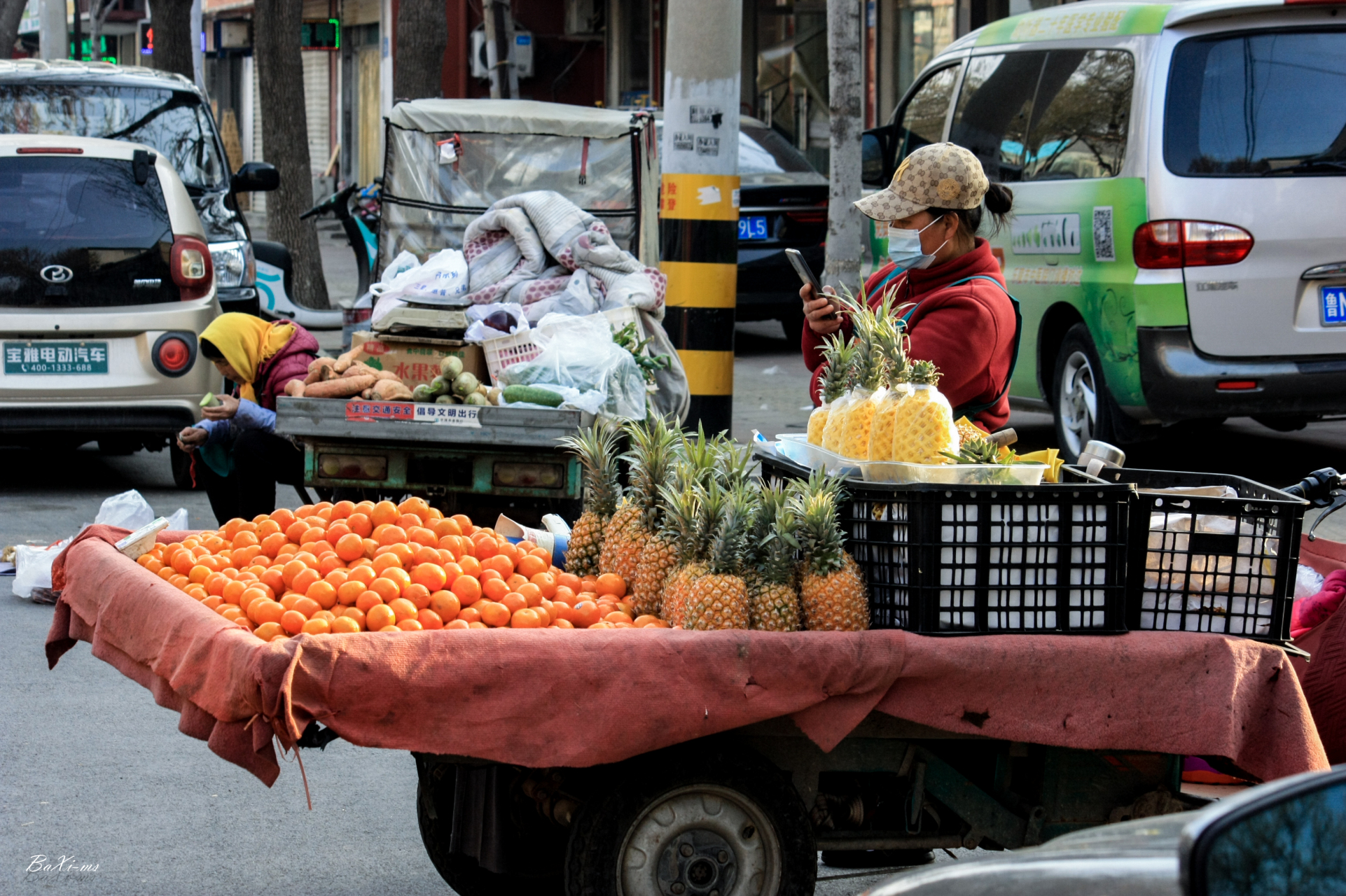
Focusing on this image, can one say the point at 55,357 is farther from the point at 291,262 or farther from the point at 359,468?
the point at 291,262

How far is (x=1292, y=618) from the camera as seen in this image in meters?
3.76

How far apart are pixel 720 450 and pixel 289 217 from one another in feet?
40.4

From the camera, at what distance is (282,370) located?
21.2 ft

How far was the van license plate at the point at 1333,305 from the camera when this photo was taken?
720 centimetres

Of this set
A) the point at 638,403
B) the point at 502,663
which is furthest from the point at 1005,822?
the point at 638,403

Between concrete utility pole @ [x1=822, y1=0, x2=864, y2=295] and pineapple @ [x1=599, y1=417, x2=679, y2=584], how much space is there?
7251 mm

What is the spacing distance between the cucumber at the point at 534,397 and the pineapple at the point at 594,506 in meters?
2.22

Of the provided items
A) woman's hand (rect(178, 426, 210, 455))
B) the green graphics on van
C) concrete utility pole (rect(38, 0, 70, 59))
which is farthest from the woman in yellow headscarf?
concrete utility pole (rect(38, 0, 70, 59))

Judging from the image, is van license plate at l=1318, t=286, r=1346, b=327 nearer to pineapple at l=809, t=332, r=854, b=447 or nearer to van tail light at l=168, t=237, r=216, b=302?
pineapple at l=809, t=332, r=854, b=447

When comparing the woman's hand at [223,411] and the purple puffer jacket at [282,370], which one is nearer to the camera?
the woman's hand at [223,411]

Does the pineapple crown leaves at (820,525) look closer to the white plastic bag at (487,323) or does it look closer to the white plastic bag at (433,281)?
the white plastic bag at (487,323)

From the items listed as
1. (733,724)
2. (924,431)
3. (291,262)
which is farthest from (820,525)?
(291,262)

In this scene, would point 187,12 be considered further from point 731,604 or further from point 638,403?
point 731,604

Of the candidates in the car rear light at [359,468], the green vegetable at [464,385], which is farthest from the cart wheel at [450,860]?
the green vegetable at [464,385]
